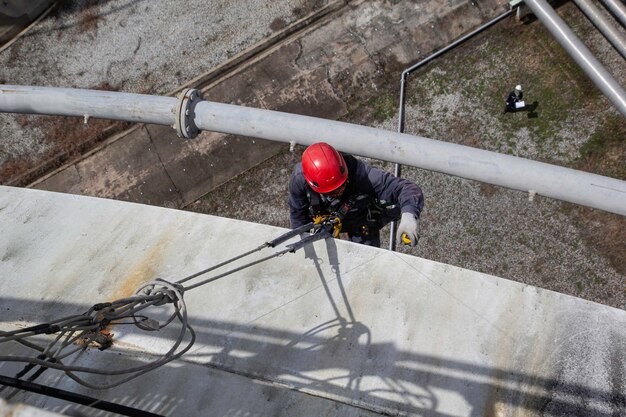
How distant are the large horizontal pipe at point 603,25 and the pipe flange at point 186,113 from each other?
6.67 meters

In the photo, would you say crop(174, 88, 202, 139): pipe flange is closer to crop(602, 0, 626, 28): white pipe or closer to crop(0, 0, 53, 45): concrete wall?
crop(602, 0, 626, 28): white pipe

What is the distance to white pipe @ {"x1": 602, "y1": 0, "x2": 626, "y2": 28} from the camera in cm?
841

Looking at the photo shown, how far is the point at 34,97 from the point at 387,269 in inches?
157

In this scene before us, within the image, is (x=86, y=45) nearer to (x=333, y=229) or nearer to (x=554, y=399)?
(x=333, y=229)

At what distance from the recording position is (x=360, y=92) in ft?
31.5

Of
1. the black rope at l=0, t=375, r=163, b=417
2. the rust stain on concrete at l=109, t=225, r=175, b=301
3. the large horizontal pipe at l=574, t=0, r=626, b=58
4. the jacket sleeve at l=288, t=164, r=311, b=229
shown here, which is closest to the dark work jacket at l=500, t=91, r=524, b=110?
the large horizontal pipe at l=574, t=0, r=626, b=58

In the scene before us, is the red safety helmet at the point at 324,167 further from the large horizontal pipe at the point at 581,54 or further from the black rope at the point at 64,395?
the large horizontal pipe at the point at 581,54

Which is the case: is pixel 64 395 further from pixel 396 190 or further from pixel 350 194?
pixel 396 190

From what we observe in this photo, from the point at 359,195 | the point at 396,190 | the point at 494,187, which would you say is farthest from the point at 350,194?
the point at 494,187

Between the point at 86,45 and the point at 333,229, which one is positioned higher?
the point at 86,45

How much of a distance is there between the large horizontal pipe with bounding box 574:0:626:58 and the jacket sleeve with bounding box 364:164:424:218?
509cm

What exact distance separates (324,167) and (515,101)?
4.68m

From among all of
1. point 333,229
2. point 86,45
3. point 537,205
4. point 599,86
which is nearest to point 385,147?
point 333,229

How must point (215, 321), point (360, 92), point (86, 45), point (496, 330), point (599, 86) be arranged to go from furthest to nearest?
point (86, 45)
point (360, 92)
point (599, 86)
point (215, 321)
point (496, 330)
